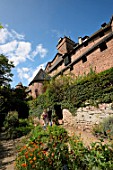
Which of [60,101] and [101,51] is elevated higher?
[101,51]

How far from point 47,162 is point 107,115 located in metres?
5.75

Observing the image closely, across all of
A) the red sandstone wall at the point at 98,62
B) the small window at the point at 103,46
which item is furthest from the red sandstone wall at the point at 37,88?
the small window at the point at 103,46

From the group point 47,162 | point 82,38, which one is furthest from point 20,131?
point 82,38

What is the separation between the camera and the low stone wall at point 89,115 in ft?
26.5

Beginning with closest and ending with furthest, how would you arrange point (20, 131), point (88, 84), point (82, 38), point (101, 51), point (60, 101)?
1. point (88, 84)
2. point (20, 131)
3. point (60, 101)
4. point (101, 51)
5. point (82, 38)

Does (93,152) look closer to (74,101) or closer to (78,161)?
(78,161)

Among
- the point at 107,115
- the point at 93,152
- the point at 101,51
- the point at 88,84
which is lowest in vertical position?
the point at 93,152

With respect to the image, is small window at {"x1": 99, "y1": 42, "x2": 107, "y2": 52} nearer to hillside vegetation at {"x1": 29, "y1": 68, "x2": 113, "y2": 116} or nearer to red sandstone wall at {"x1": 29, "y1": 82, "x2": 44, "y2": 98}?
hillside vegetation at {"x1": 29, "y1": 68, "x2": 113, "y2": 116}

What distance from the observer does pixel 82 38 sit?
23.2m

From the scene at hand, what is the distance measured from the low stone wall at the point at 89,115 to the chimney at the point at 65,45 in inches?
747

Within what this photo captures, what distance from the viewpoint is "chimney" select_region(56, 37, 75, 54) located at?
27025 millimetres

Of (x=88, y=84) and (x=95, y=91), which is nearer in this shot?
(x=95, y=91)

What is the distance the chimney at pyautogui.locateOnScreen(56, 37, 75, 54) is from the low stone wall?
62.2 feet

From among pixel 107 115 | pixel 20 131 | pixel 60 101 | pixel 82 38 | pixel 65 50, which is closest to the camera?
pixel 107 115
